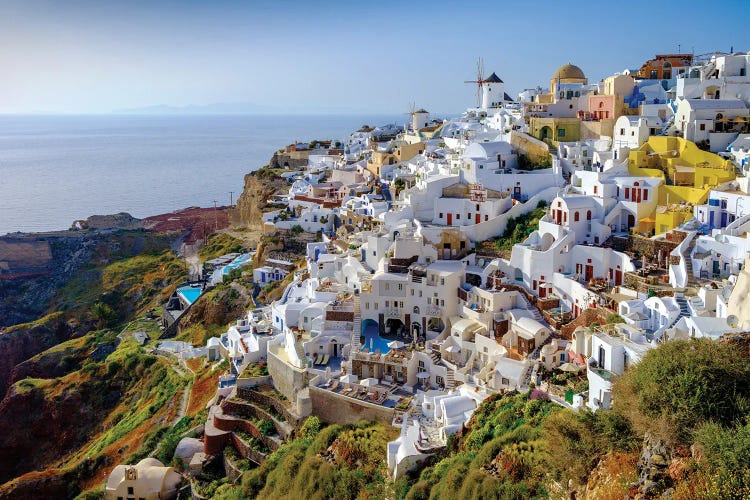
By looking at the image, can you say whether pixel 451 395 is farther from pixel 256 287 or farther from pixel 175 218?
pixel 175 218

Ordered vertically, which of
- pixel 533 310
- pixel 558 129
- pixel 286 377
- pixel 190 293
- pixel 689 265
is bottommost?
pixel 190 293

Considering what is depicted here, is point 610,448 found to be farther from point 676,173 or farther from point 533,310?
point 676,173

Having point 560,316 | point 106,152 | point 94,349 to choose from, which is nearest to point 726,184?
point 560,316

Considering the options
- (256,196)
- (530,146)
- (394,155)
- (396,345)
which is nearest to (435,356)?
(396,345)

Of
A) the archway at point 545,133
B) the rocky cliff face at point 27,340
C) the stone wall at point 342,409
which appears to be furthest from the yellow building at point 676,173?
the rocky cliff face at point 27,340

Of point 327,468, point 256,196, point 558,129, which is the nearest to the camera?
point 327,468

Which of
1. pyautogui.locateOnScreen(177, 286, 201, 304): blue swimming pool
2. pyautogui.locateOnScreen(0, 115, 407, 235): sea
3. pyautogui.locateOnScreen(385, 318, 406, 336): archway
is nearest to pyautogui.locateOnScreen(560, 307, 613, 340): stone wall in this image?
pyautogui.locateOnScreen(385, 318, 406, 336): archway

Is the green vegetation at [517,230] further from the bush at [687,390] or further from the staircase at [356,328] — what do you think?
the bush at [687,390]
